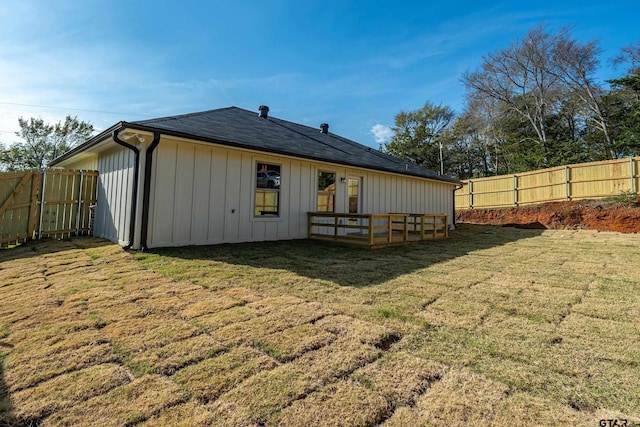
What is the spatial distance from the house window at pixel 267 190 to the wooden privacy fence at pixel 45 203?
14.2ft

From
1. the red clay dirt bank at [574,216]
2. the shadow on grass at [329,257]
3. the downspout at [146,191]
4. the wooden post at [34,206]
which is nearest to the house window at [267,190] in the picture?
the shadow on grass at [329,257]

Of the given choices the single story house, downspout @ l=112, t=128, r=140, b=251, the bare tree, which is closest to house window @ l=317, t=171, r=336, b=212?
the single story house

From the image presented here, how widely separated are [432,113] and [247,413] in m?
29.8

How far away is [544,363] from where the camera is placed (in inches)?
73.7

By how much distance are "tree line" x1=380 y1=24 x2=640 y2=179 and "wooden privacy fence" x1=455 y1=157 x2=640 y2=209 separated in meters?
6.15

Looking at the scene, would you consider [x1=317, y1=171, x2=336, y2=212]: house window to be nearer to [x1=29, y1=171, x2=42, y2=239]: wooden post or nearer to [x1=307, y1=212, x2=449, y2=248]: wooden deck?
[x1=307, y1=212, x2=449, y2=248]: wooden deck

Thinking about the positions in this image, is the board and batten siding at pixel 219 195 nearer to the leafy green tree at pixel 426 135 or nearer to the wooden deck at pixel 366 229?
the wooden deck at pixel 366 229

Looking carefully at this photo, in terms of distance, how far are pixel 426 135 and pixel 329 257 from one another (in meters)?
25.2

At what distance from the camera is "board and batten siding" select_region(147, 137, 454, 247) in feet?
18.7

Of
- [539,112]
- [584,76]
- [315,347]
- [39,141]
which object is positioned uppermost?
[584,76]

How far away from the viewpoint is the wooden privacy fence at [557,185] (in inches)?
441

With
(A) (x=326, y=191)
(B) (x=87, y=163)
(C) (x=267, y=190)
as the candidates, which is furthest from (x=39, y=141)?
(A) (x=326, y=191)

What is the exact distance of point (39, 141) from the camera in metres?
22.8

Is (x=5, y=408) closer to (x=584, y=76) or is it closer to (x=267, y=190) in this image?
(x=267, y=190)
